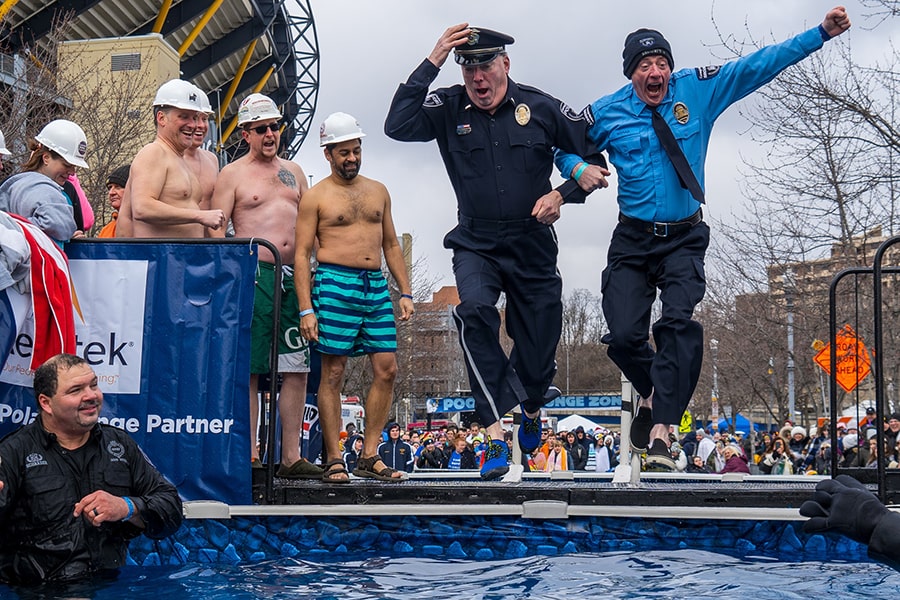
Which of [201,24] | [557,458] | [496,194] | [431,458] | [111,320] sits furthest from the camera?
[201,24]

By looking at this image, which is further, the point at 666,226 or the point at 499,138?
the point at 499,138

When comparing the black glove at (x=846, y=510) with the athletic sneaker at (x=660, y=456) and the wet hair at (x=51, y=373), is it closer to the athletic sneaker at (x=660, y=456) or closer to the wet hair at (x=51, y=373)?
the athletic sneaker at (x=660, y=456)

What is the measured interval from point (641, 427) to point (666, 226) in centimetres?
129

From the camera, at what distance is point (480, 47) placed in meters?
6.82

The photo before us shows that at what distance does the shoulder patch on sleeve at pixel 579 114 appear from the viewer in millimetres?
6879

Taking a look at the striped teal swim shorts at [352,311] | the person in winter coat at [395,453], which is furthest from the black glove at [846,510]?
the person in winter coat at [395,453]

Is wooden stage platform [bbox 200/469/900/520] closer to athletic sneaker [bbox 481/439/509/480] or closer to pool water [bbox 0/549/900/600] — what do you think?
pool water [bbox 0/549/900/600]

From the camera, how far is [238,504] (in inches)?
237

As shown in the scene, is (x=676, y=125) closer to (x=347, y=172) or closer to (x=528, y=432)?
(x=347, y=172)

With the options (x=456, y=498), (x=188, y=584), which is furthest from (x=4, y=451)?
(x=456, y=498)

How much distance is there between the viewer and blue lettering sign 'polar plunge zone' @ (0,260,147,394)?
19.9ft

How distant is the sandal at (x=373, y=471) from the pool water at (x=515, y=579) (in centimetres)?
93

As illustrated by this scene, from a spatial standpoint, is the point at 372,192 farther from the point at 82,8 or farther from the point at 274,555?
the point at 82,8

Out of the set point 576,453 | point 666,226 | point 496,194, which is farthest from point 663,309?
point 576,453
